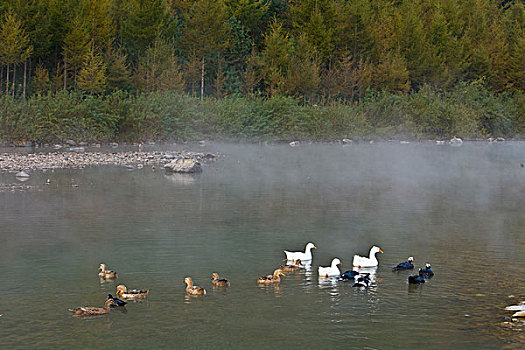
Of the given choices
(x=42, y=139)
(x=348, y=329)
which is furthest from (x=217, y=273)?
(x=42, y=139)

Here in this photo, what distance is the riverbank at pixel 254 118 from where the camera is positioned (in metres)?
46.2

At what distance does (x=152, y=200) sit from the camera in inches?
907

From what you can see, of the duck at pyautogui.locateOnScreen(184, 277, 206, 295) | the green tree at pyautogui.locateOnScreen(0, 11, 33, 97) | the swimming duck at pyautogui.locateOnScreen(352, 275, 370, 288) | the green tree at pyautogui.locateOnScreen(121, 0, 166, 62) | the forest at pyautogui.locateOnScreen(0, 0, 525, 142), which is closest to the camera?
the duck at pyautogui.locateOnScreen(184, 277, 206, 295)

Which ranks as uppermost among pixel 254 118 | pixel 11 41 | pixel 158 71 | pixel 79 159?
pixel 11 41

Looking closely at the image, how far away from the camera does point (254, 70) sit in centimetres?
7162

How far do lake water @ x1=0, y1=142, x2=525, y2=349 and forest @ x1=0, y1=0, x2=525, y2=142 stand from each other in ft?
74.8

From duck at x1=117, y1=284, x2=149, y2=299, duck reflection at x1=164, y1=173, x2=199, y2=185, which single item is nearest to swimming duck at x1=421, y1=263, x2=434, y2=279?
duck at x1=117, y1=284, x2=149, y2=299

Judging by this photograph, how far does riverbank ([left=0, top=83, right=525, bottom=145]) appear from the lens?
4619 centimetres

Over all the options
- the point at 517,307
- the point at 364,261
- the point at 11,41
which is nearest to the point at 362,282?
the point at 364,261

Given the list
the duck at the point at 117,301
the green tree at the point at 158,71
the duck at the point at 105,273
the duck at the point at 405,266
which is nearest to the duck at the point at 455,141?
the green tree at the point at 158,71

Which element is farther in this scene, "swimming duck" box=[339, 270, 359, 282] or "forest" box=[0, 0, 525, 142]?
"forest" box=[0, 0, 525, 142]

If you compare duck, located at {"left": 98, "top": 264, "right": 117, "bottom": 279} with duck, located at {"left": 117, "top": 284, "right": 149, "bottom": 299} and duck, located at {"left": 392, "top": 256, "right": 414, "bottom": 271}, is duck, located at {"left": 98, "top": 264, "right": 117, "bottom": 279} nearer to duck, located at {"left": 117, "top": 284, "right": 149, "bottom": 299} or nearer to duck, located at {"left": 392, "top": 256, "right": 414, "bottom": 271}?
duck, located at {"left": 117, "top": 284, "right": 149, "bottom": 299}

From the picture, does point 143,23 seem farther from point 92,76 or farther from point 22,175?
point 22,175

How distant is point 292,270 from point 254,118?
148 feet
